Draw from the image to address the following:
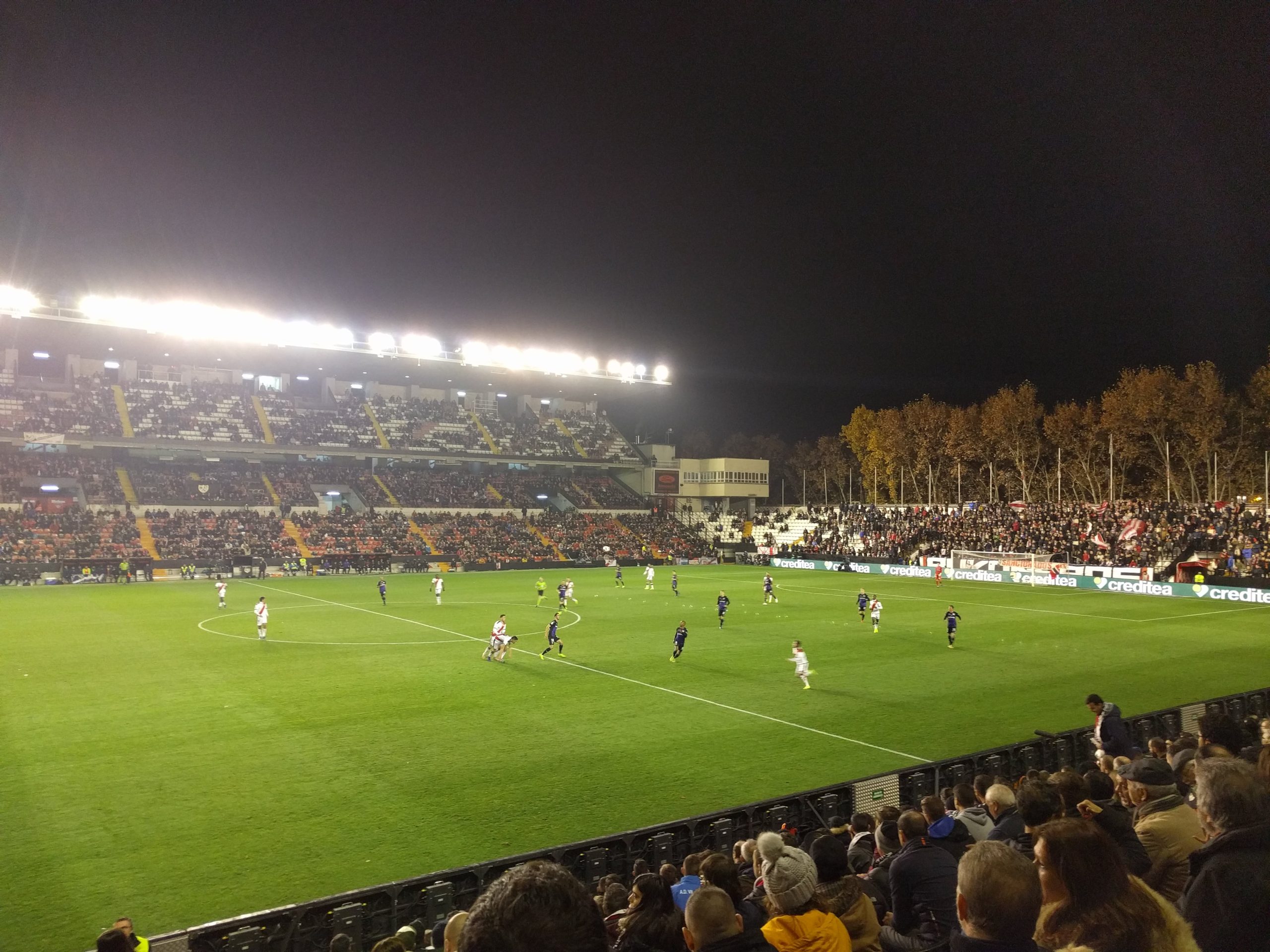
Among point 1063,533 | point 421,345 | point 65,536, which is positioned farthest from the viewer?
point 421,345

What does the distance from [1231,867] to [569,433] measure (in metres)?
83.6

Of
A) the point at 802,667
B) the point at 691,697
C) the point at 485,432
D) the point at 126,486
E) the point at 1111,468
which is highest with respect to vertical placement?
the point at 485,432

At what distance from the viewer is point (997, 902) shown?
311cm

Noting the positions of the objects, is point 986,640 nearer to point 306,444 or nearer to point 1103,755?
point 1103,755

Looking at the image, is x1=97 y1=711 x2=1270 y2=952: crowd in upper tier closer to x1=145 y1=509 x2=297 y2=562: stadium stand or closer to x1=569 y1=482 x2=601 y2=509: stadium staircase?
x1=145 y1=509 x2=297 y2=562: stadium stand

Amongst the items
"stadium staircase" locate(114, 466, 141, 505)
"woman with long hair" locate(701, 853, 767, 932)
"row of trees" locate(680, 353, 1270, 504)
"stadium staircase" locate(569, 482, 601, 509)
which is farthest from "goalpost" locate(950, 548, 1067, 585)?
"stadium staircase" locate(114, 466, 141, 505)

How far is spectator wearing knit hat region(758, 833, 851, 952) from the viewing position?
4.33m

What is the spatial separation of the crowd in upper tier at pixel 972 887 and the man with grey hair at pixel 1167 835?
0.04 feet

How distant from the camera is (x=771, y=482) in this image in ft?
372

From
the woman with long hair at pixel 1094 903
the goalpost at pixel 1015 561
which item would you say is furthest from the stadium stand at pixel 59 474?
the woman with long hair at pixel 1094 903

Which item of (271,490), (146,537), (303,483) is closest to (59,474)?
(146,537)

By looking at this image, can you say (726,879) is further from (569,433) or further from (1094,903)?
(569,433)

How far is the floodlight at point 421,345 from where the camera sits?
6925 cm

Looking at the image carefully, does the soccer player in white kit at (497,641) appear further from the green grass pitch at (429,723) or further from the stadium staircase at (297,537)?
the stadium staircase at (297,537)
